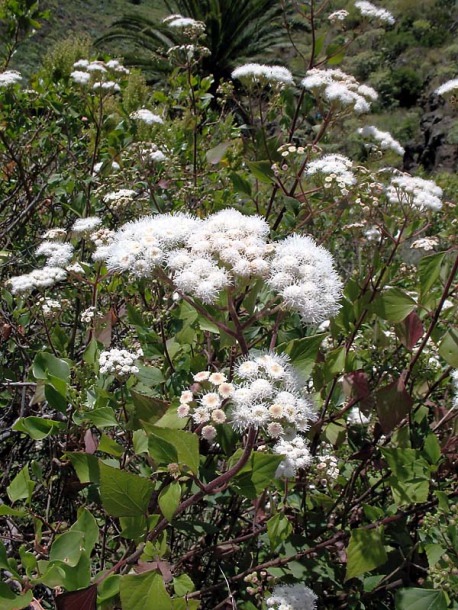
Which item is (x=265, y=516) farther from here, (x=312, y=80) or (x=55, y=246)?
(x=312, y=80)

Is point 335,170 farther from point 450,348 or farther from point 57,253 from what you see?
point 57,253

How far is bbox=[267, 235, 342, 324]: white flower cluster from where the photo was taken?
1098mm

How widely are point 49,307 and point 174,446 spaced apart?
37.1 inches

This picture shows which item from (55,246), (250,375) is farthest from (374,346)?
(55,246)

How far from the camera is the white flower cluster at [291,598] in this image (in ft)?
3.85

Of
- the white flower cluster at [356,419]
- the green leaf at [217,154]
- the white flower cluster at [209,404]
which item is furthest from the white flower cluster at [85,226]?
the white flower cluster at [356,419]

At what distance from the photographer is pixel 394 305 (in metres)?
1.40

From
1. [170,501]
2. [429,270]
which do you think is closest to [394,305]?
[429,270]

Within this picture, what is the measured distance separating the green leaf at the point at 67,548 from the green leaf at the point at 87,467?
155 millimetres

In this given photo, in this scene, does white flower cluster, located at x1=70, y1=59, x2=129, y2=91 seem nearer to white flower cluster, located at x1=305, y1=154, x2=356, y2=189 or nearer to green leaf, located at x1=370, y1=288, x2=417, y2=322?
white flower cluster, located at x1=305, y1=154, x2=356, y2=189

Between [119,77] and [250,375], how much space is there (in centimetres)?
200

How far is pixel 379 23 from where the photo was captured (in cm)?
256

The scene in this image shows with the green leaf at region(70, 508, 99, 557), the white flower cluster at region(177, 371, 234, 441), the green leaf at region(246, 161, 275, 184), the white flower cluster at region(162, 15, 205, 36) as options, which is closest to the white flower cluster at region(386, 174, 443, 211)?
the green leaf at region(246, 161, 275, 184)

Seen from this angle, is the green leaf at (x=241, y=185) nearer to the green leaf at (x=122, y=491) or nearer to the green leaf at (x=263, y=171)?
the green leaf at (x=263, y=171)
